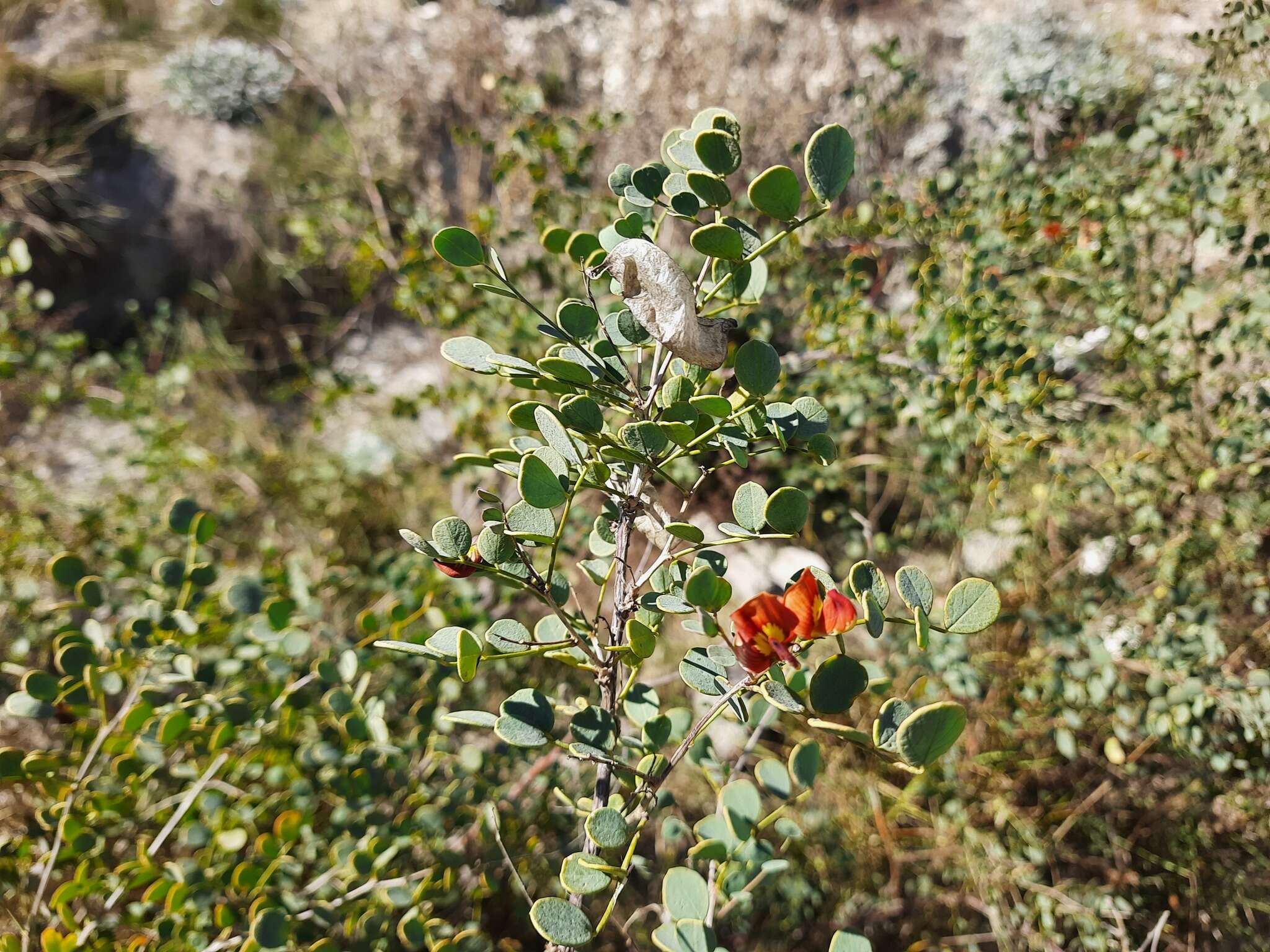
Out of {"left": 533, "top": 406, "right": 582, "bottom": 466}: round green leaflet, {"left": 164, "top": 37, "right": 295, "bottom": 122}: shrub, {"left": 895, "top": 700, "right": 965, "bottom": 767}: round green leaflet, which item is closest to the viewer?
{"left": 895, "top": 700, "right": 965, "bottom": 767}: round green leaflet

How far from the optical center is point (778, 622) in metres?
0.40

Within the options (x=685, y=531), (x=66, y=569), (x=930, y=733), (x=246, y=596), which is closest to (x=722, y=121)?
(x=685, y=531)

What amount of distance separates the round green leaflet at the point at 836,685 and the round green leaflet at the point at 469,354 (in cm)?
26

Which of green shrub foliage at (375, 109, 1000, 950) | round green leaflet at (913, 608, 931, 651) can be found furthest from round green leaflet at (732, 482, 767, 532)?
round green leaflet at (913, 608, 931, 651)

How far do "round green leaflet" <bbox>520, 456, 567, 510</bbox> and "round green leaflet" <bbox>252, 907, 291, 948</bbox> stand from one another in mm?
546

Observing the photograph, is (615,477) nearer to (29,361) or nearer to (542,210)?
(542,210)

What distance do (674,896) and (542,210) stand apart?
137 centimetres

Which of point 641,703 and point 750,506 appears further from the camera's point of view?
point 641,703

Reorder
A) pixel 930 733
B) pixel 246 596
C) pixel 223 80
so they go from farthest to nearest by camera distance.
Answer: pixel 223 80, pixel 246 596, pixel 930 733

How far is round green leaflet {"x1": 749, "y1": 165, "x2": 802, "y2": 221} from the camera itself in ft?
1.24

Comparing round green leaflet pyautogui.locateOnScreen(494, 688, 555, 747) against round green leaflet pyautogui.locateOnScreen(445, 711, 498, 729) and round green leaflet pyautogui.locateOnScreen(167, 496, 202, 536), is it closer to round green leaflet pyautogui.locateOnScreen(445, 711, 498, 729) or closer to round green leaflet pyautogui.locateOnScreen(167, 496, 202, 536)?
round green leaflet pyautogui.locateOnScreen(445, 711, 498, 729)

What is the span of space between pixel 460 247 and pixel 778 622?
Result: 30 centimetres

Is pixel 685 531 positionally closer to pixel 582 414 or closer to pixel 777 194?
pixel 582 414

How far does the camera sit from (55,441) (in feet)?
8.45
